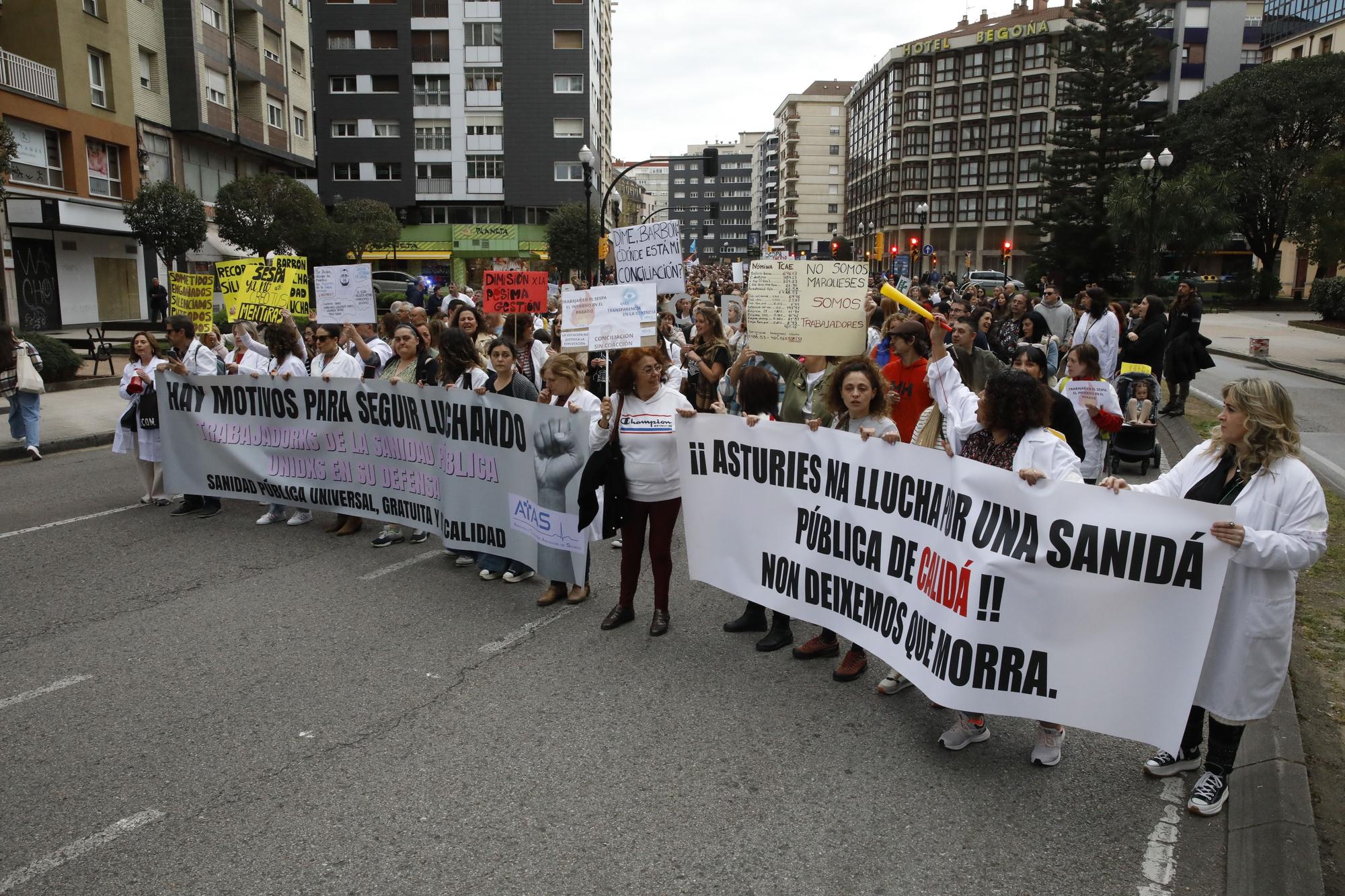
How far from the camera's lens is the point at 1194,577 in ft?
12.5

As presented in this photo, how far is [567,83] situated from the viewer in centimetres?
6450

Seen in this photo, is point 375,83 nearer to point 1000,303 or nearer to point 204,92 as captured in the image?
point 204,92

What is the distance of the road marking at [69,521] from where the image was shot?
28.1 feet

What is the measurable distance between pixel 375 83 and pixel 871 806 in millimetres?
68671

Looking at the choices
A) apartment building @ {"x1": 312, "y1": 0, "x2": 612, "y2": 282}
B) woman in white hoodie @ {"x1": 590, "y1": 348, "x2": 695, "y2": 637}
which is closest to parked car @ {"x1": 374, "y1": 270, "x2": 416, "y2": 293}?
apartment building @ {"x1": 312, "y1": 0, "x2": 612, "y2": 282}

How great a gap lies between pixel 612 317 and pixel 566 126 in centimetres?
6135

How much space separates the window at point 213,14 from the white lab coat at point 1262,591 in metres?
45.0

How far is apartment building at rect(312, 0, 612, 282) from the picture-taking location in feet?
210

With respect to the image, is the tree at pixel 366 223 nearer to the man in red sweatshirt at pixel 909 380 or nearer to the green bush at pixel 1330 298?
the green bush at pixel 1330 298

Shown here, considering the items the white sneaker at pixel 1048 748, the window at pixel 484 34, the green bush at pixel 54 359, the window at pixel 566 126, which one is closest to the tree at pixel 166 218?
the green bush at pixel 54 359

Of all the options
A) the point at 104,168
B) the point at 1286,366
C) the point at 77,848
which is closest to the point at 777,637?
the point at 77,848

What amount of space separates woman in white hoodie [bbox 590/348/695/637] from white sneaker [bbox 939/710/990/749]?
6.76ft

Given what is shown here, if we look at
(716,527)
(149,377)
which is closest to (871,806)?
(716,527)

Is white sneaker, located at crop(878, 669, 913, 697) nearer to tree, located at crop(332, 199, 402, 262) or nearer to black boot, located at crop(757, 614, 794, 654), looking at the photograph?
black boot, located at crop(757, 614, 794, 654)
